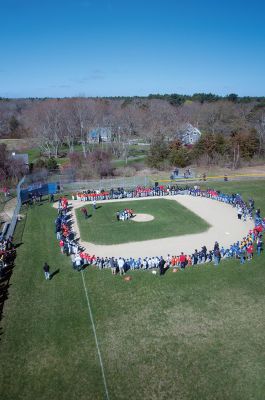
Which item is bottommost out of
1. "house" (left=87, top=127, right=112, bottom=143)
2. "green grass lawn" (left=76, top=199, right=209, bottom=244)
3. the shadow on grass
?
the shadow on grass

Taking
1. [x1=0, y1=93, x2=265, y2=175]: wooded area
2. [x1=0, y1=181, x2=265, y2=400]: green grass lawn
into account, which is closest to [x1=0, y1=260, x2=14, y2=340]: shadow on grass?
[x1=0, y1=181, x2=265, y2=400]: green grass lawn

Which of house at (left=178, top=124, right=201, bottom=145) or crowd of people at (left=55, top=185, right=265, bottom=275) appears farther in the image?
house at (left=178, top=124, right=201, bottom=145)

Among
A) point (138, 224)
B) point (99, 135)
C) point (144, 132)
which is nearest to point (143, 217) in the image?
point (138, 224)

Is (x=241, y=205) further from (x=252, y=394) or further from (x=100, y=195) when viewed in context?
(x=252, y=394)

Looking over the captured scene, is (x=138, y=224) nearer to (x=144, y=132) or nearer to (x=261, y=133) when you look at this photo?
(x=261, y=133)

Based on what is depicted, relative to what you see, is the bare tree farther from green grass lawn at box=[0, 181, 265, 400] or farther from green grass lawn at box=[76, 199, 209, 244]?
green grass lawn at box=[0, 181, 265, 400]
